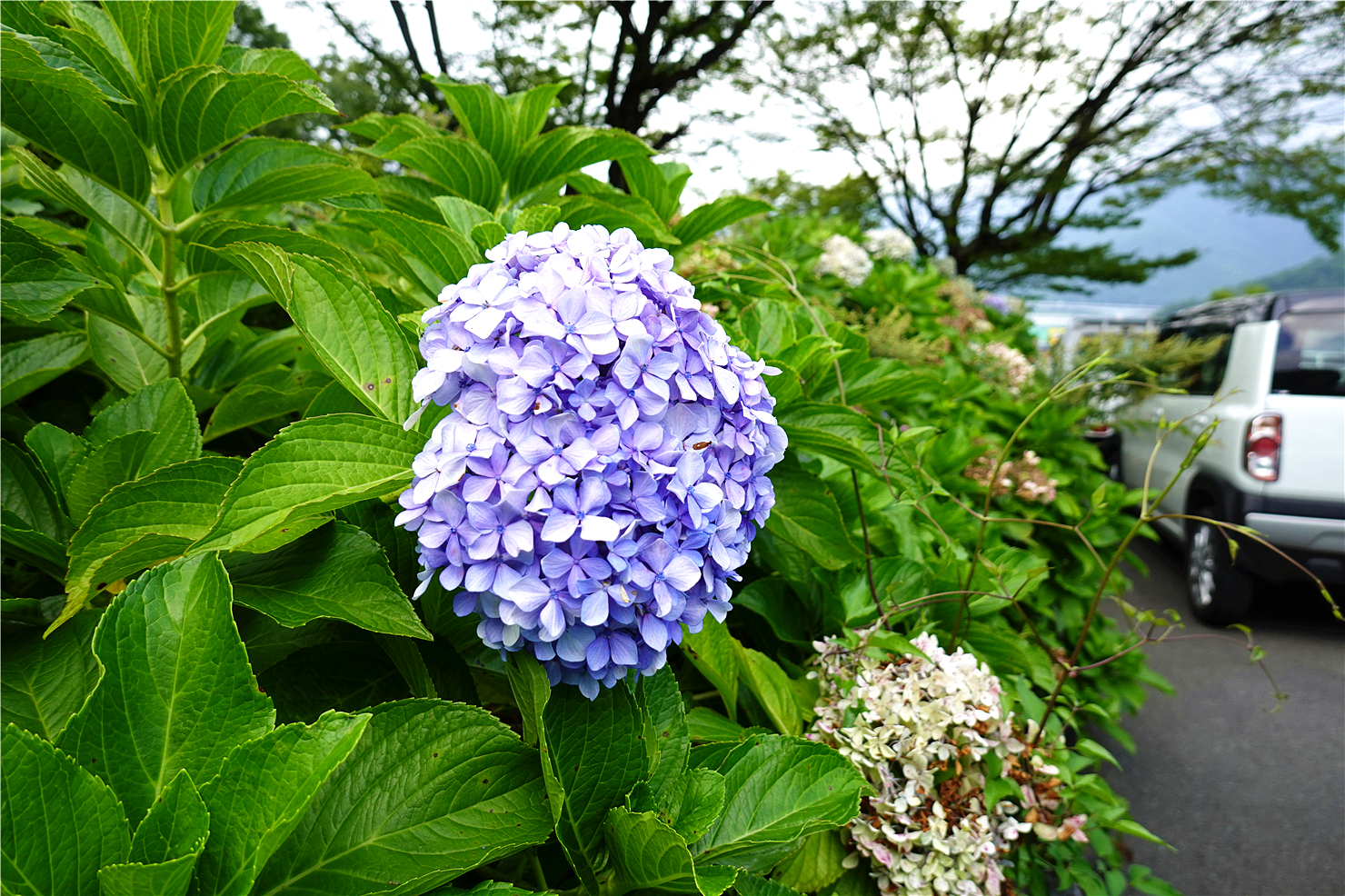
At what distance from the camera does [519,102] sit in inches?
60.2

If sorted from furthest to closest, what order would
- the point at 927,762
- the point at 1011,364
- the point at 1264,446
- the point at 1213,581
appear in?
the point at 1213,581 → the point at 1264,446 → the point at 1011,364 → the point at 927,762

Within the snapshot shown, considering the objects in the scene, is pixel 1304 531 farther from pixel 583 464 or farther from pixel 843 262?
pixel 583 464

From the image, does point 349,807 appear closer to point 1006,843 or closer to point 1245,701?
point 1006,843

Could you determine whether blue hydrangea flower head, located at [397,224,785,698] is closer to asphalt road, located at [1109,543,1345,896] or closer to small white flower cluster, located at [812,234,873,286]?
asphalt road, located at [1109,543,1345,896]

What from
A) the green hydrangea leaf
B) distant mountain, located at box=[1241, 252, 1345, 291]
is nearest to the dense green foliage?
the green hydrangea leaf

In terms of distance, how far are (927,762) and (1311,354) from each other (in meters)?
5.44

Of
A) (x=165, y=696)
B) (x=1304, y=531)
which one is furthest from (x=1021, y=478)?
(x=1304, y=531)

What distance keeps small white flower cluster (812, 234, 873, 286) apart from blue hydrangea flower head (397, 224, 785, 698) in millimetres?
3858

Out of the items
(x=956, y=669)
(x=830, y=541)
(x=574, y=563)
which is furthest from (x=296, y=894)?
(x=956, y=669)

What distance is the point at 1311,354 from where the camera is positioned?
16.1 ft

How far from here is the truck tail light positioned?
4.99 m

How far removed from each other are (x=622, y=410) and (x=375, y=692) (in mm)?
477

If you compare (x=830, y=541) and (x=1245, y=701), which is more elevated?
(x=830, y=541)

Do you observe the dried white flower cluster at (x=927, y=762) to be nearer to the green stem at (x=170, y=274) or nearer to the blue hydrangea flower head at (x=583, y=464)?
the blue hydrangea flower head at (x=583, y=464)
